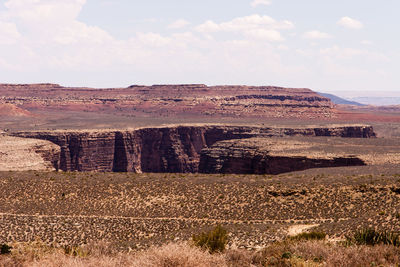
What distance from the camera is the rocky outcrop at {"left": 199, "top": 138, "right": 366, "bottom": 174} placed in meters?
63.8

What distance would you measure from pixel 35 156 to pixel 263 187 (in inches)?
1488

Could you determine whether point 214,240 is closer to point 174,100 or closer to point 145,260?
point 145,260

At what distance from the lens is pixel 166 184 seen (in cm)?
4694

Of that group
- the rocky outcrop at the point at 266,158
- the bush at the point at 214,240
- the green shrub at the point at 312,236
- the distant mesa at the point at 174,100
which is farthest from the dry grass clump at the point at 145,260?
the distant mesa at the point at 174,100

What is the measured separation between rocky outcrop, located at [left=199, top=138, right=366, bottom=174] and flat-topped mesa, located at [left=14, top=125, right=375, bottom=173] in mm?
A: 17538

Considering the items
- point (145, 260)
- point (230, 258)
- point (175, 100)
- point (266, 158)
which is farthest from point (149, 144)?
point (145, 260)

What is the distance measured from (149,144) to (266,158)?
1475 inches

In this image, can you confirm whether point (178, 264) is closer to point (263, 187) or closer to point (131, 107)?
point (263, 187)

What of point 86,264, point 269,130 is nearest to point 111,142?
point 269,130

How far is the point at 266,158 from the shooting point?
67.8 metres

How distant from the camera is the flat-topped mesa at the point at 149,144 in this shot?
87438 mm

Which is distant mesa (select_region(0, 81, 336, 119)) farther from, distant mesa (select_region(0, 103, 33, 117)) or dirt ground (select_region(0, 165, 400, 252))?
dirt ground (select_region(0, 165, 400, 252))

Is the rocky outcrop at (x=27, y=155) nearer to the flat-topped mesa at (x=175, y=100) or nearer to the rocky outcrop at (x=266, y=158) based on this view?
the rocky outcrop at (x=266, y=158)

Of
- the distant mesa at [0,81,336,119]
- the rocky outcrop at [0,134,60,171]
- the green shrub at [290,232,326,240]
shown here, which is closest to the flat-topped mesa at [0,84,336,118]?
the distant mesa at [0,81,336,119]
